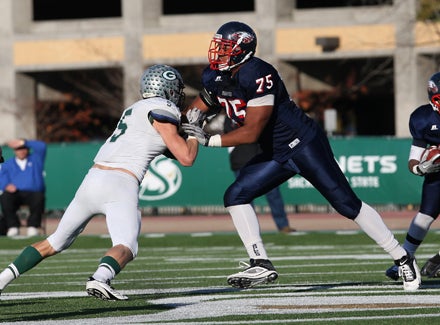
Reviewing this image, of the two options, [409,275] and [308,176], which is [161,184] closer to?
[308,176]

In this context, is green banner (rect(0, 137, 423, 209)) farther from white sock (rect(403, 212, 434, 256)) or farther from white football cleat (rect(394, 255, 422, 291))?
white football cleat (rect(394, 255, 422, 291))

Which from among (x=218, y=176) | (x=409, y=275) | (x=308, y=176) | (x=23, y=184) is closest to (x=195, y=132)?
(x=308, y=176)

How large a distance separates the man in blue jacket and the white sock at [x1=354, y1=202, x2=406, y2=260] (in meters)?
10.6

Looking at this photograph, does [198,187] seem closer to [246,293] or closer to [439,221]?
[439,221]

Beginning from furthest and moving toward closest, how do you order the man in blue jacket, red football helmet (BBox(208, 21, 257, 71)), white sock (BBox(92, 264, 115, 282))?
the man in blue jacket < red football helmet (BBox(208, 21, 257, 71)) < white sock (BBox(92, 264, 115, 282))

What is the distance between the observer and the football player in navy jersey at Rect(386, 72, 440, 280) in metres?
9.71

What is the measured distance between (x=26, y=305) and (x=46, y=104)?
1076 inches

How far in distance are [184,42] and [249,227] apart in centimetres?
2470

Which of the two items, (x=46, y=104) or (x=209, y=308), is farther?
(x=46, y=104)

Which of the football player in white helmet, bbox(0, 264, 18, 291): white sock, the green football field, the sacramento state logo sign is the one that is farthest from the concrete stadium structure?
bbox(0, 264, 18, 291): white sock

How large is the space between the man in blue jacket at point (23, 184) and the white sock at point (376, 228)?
10.6 metres

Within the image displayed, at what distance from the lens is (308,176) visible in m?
8.93

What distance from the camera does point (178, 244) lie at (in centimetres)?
1669

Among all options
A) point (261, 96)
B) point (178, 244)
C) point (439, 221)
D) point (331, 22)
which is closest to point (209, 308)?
point (261, 96)
